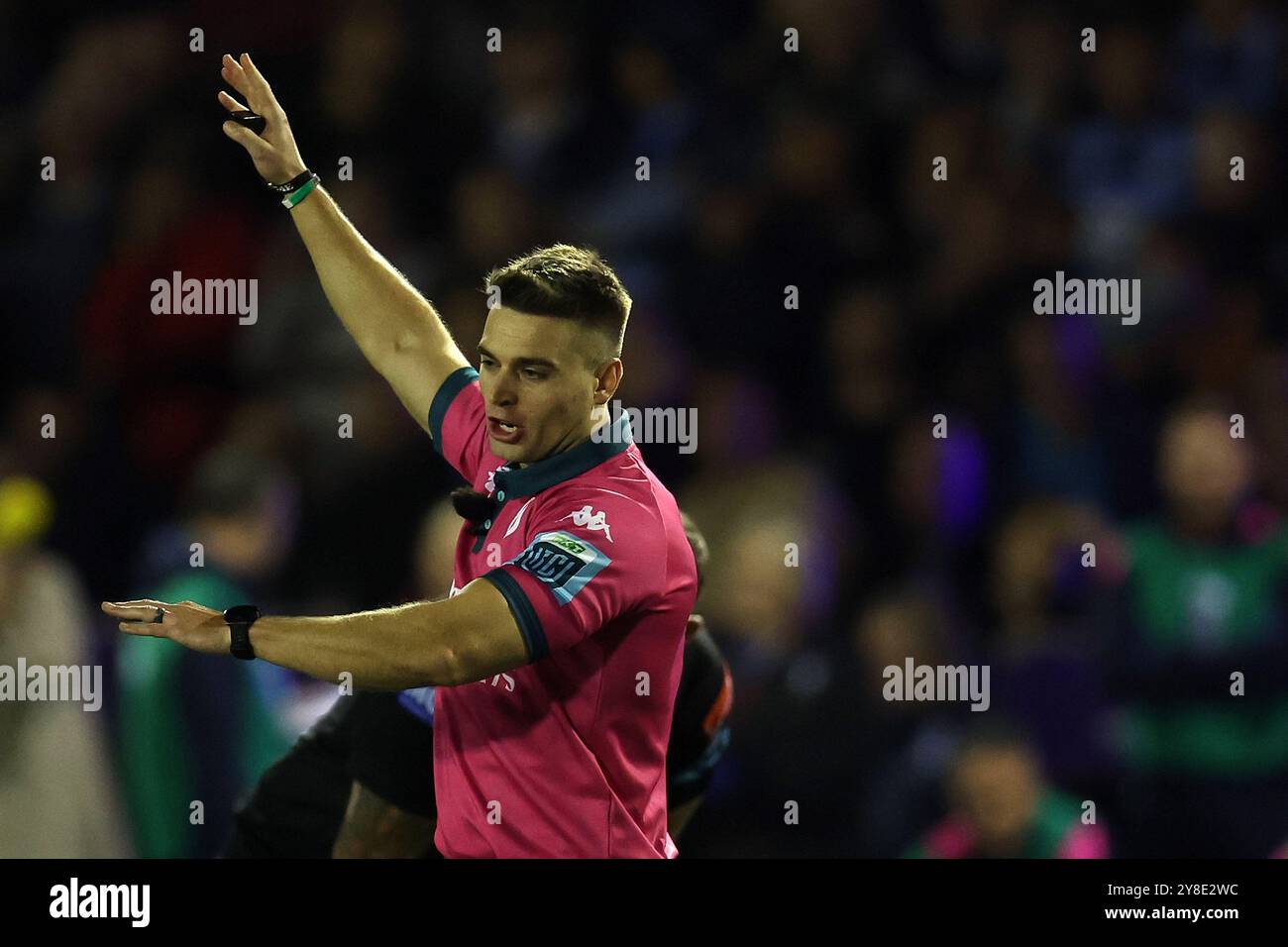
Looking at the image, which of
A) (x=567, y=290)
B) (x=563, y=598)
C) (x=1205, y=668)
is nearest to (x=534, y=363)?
(x=567, y=290)

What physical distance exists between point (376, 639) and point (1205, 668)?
302 cm

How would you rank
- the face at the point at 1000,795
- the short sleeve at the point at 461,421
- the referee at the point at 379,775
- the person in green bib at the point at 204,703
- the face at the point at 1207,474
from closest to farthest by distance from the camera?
the short sleeve at the point at 461,421
the referee at the point at 379,775
the face at the point at 1000,795
the person in green bib at the point at 204,703
the face at the point at 1207,474

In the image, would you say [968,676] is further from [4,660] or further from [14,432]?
[14,432]

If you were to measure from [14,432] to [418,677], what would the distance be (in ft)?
11.9

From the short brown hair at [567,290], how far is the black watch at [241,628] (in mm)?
677

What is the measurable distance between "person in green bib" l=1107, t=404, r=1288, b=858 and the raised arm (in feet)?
7.90

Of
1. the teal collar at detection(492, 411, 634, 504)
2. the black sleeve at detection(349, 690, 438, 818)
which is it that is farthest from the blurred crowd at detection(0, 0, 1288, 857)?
the teal collar at detection(492, 411, 634, 504)

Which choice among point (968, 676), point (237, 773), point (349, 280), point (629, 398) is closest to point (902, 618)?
point (968, 676)

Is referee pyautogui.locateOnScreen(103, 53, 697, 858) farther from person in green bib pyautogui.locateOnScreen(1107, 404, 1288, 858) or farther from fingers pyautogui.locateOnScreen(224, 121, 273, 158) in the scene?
person in green bib pyautogui.locateOnScreen(1107, 404, 1288, 858)

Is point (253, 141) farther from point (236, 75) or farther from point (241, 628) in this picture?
point (241, 628)

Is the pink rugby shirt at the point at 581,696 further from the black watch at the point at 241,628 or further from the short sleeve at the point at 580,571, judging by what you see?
the black watch at the point at 241,628

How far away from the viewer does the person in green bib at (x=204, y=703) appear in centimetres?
463

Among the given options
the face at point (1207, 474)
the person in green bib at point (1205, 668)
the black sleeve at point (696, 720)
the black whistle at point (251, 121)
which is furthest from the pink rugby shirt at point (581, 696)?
the face at point (1207, 474)

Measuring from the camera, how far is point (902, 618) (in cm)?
527
